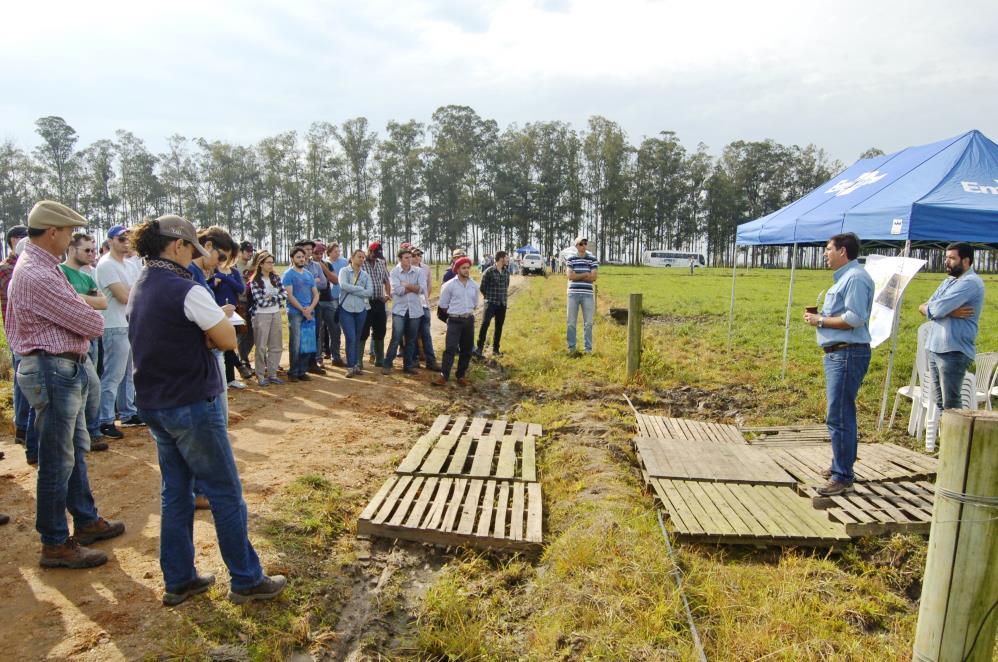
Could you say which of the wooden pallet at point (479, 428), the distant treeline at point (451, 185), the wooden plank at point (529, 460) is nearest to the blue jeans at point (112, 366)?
the wooden pallet at point (479, 428)

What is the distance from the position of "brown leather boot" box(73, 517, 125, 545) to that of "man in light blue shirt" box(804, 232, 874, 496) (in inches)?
199

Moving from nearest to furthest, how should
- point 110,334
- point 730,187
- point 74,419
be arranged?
point 74,419 < point 110,334 < point 730,187

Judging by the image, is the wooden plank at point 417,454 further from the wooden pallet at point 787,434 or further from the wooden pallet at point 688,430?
the wooden pallet at point 787,434

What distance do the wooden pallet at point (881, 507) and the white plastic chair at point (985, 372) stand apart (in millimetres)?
2207

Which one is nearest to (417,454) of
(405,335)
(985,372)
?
(405,335)

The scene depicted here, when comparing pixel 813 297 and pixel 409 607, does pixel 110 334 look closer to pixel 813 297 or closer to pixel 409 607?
pixel 409 607

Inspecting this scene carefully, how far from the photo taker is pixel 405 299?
8.85m

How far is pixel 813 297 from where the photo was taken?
2367cm

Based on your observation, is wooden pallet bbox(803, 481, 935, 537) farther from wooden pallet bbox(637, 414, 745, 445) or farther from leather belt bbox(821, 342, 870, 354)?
wooden pallet bbox(637, 414, 745, 445)

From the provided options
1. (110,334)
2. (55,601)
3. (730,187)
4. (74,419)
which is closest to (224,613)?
(55,601)

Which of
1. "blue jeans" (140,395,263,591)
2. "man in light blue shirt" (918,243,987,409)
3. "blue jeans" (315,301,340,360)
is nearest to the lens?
"blue jeans" (140,395,263,591)

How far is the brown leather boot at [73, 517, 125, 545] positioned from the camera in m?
3.70

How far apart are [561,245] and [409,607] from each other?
62.9 m

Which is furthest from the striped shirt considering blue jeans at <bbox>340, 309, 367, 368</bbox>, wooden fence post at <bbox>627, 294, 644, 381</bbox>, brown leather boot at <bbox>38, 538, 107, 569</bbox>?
brown leather boot at <bbox>38, 538, 107, 569</bbox>
